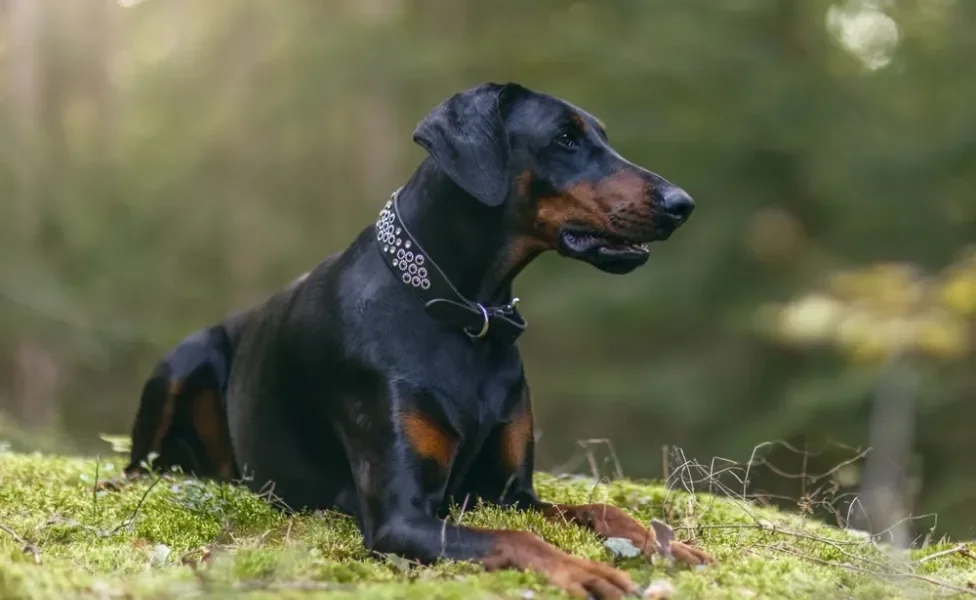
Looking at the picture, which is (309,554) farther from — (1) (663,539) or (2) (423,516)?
(1) (663,539)

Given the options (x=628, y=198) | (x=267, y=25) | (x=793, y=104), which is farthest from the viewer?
(x=267, y=25)

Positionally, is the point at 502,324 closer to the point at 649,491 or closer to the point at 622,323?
the point at 649,491

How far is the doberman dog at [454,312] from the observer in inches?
120

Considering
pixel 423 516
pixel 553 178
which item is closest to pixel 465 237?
pixel 553 178

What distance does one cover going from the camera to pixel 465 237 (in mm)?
3275

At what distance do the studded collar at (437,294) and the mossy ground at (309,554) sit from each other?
2.00ft

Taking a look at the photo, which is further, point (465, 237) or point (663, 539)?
point (465, 237)

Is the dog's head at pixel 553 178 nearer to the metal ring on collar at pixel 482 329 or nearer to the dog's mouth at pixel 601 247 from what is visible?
the dog's mouth at pixel 601 247

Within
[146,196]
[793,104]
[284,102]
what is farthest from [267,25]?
[793,104]

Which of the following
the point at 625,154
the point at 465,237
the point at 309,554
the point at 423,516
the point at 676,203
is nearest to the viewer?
the point at 309,554

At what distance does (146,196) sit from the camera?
10.3 meters

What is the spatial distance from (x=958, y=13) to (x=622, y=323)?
3.62 meters

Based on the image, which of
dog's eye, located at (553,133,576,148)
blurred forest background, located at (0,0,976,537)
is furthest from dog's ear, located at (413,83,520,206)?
blurred forest background, located at (0,0,976,537)

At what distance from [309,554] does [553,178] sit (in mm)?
1429
